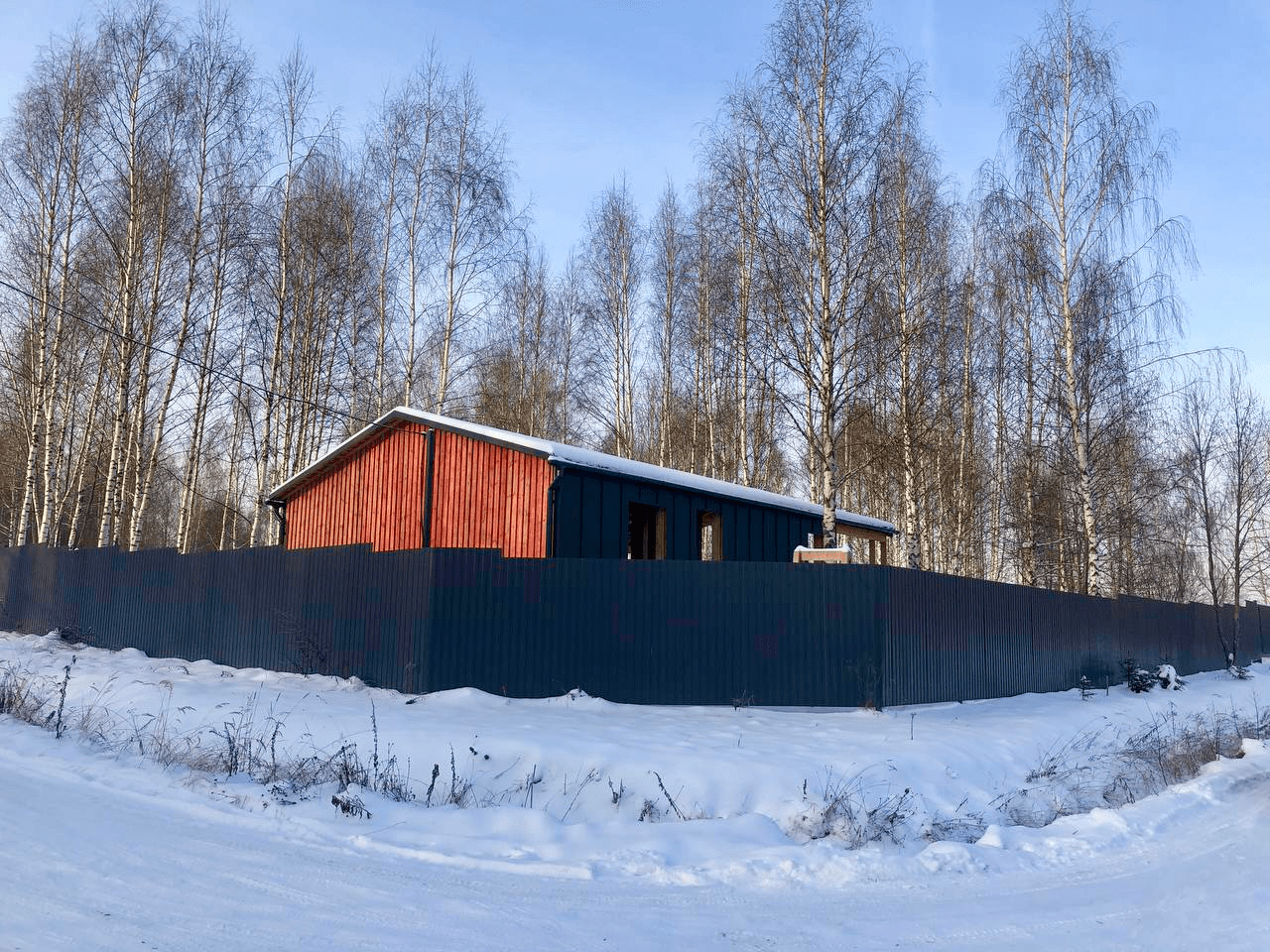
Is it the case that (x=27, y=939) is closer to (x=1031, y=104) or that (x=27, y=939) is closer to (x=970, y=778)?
(x=970, y=778)

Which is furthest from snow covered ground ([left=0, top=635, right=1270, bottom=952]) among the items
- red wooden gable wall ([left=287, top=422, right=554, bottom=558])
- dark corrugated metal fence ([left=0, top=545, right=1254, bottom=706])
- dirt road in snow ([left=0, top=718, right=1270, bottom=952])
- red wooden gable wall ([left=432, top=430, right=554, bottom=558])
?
red wooden gable wall ([left=287, top=422, right=554, bottom=558])

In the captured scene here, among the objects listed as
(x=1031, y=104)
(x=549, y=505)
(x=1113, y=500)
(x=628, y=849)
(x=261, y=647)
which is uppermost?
(x=1031, y=104)

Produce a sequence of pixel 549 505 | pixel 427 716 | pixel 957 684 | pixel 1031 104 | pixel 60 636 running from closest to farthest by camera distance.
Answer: pixel 427 716
pixel 957 684
pixel 549 505
pixel 60 636
pixel 1031 104

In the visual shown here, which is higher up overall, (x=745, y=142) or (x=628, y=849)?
(x=745, y=142)

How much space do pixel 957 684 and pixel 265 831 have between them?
30.7 feet

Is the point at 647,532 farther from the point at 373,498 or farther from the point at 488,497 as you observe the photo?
the point at 373,498

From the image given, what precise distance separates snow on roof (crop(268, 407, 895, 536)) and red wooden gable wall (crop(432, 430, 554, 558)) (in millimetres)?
290

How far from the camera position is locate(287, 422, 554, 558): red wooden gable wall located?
13273mm

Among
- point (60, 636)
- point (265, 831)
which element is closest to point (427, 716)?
point (265, 831)

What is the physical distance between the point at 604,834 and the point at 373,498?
37.2ft

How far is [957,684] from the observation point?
11672mm

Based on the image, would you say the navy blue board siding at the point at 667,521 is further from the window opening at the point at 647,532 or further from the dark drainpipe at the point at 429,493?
the dark drainpipe at the point at 429,493

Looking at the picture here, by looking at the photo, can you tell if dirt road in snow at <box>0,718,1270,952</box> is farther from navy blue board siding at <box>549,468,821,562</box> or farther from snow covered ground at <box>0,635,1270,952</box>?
navy blue board siding at <box>549,468,821,562</box>

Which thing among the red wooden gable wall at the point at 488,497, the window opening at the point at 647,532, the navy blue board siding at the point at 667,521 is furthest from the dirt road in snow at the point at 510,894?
the window opening at the point at 647,532
